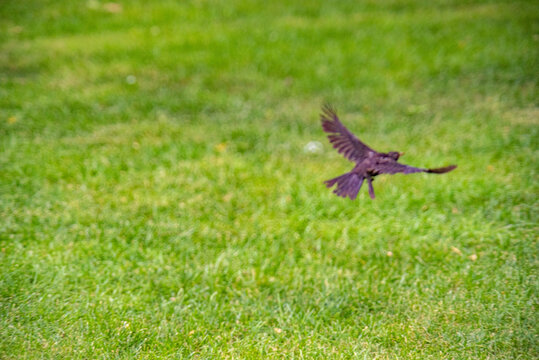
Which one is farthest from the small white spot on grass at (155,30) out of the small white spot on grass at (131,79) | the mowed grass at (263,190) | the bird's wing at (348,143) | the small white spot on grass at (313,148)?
the bird's wing at (348,143)

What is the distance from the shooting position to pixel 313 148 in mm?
5500

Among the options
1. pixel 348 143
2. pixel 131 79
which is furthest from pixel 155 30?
pixel 348 143

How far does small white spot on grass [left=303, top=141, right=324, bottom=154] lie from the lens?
18.1 ft

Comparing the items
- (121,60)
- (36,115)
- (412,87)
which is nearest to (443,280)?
(412,87)

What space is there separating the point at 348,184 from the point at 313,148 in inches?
90.2

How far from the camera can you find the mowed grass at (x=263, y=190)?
10.8 feet

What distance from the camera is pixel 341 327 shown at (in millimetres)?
3332

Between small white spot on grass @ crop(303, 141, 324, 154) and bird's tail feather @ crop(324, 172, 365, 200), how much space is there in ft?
7.17

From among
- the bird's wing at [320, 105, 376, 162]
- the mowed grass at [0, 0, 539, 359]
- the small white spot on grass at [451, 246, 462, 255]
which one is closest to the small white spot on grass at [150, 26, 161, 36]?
the mowed grass at [0, 0, 539, 359]

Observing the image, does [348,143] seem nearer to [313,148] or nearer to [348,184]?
[348,184]

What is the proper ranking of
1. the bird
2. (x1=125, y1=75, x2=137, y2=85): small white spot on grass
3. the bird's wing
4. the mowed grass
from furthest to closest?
(x1=125, y1=75, x2=137, y2=85): small white spot on grass, the bird's wing, the mowed grass, the bird

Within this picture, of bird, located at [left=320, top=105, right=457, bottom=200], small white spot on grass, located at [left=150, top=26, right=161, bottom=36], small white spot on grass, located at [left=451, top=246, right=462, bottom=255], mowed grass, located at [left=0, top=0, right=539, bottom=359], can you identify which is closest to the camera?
Answer: bird, located at [left=320, top=105, right=457, bottom=200]

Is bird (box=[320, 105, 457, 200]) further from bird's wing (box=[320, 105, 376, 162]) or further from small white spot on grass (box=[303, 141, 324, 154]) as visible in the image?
small white spot on grass (box=[303, 141, 324, 154])

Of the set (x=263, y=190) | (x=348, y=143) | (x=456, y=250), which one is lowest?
(x=456, y=250)
